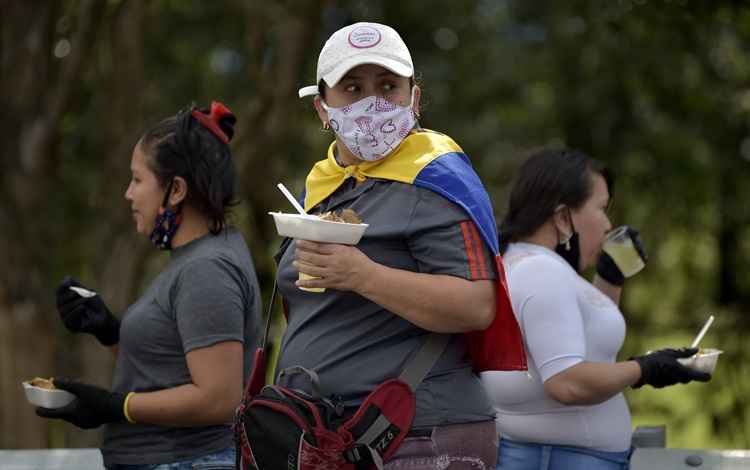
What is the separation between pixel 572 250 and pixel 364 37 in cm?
145

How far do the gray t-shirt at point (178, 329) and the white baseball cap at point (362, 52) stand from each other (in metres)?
0.80

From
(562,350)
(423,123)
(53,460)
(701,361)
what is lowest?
(53,460)

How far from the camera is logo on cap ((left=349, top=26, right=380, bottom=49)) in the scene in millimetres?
2764

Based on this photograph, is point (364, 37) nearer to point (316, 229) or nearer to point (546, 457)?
point (316, 229)

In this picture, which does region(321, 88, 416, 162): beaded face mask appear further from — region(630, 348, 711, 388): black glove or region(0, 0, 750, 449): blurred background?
region(0, 0, 750, 449): blurred background

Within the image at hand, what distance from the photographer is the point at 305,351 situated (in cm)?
283

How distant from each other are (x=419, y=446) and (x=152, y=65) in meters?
9.54

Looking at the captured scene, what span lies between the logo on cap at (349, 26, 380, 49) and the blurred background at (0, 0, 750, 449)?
387 cm

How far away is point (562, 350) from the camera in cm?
356

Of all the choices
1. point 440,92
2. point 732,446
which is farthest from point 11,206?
point 732,446

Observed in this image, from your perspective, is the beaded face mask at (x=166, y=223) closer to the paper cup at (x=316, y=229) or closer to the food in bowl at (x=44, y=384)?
the food in bowl at (x=44, y=384)

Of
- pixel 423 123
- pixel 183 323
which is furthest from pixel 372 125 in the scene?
pixel 423 123

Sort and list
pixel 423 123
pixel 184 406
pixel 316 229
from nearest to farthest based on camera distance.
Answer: pixel 316 229 → pixel 184 406 → pixel 423 123

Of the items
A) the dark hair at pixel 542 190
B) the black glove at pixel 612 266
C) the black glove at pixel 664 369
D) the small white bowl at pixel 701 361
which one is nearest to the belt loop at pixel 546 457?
the black glove at pixel 664 369
